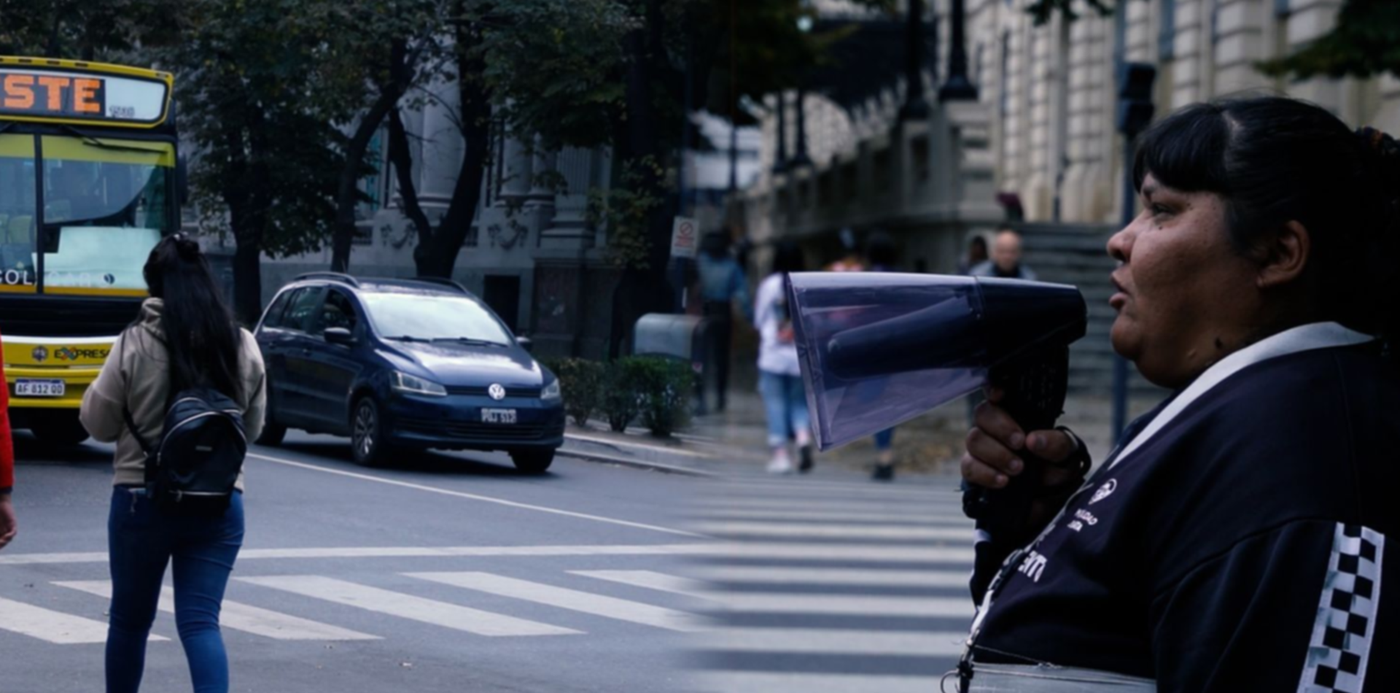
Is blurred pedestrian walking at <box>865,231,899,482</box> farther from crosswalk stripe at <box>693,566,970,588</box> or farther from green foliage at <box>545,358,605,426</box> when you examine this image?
green foliage at <box>545,358,605,426</box>

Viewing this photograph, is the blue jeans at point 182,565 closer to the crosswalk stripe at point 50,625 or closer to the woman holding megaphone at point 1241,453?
the crosswalk stripe at point 50,625

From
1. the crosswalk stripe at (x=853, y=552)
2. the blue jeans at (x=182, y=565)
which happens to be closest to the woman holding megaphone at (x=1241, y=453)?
the blue jeans at (x=182, y=565)

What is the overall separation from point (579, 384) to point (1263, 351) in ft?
3.60

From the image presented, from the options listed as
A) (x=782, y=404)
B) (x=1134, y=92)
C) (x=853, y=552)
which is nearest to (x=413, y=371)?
(x=853, y=552)

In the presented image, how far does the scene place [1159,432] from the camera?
62.7 inches

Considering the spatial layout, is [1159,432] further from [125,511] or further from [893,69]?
[893,69]

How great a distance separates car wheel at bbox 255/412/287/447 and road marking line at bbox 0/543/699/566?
0.24 meters

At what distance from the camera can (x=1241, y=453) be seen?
1.49 m

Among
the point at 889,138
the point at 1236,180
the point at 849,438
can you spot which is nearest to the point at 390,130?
the point at 849,438

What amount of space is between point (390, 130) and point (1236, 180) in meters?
1.59

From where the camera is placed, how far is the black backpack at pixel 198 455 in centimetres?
416

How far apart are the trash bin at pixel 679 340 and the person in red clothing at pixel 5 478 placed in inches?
93.4

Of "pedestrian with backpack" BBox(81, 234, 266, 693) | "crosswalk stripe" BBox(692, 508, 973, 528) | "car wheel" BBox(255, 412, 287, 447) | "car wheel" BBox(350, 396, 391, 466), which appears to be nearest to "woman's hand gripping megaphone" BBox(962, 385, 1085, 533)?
"car wheel" BBox(350, 396, 391, 466)

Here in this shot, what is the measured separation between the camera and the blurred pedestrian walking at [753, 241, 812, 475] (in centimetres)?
919
